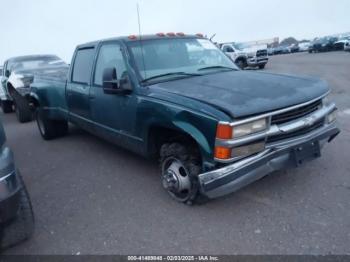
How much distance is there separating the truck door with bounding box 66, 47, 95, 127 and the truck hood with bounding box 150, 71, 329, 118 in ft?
5.30

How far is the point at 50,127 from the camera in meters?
6.32

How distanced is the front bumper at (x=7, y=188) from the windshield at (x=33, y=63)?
7766 millimetres

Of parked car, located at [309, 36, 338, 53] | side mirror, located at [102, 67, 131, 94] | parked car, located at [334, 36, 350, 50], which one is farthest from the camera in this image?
parked car, located at [309, 36, 338, 53]

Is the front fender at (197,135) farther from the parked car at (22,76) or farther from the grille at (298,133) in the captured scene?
the parked car at (22,76)

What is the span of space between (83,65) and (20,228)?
112 inches

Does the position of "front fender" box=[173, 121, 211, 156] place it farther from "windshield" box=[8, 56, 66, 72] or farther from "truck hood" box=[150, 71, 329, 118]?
"windshield" box=[8, 56, 66, 72]

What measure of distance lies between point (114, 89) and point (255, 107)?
1725 mm

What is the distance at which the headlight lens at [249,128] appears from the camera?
272cm

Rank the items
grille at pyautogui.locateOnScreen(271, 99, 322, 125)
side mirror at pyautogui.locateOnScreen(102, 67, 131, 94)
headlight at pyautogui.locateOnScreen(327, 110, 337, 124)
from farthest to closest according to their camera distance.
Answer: side mirror at pyautogui.locateOnScreen(102, 67, 131, 94) → headlight at pyautogui.locateOnScreen(327, 110, 337, 124) → grille at pyautogui.locateOnScreen(271, 99, 322, 125)

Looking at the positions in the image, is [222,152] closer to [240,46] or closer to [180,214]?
[180,214]

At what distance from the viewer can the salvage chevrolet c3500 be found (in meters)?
2.80

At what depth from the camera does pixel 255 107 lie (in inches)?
109

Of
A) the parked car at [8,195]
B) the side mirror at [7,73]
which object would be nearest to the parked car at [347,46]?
the side mirror at [7,73]

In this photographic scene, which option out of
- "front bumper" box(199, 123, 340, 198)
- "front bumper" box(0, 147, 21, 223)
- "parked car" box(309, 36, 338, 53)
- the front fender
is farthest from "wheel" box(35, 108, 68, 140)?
"parked car" box(309, 36, 338, 53)
